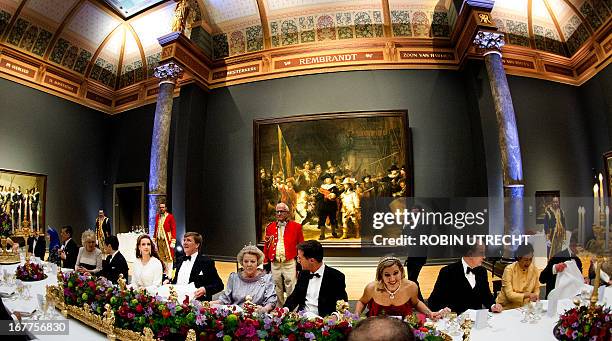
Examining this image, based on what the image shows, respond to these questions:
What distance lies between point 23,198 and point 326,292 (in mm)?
6132

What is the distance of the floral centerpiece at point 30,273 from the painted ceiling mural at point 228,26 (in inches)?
181

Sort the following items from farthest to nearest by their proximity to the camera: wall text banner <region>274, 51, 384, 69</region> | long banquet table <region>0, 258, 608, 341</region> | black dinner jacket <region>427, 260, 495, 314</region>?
1. wall text banner <region>274, 51, 384, 69</region>
2. black dinner jacket <region>427, 260, 495, 314</region>
3. long banquet table <region>0, 258, 608, 341</region>

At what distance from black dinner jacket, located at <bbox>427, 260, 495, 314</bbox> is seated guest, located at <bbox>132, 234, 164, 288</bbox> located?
252 centimetres

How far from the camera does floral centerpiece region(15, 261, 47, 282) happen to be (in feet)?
10.7

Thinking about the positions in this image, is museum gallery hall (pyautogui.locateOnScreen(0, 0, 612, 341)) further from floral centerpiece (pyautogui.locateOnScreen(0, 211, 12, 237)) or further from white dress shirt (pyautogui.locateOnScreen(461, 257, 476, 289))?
floral centerpiece (pyautogui.locateOnScreen(0, 211, 12, 237))

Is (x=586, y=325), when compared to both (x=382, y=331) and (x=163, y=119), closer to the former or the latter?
(x=382, y=331)

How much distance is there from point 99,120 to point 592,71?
Answer: 29.6 feet

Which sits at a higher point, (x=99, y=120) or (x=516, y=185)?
(x=99, y=120)

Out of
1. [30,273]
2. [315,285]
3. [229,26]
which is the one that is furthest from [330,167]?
[30,273]

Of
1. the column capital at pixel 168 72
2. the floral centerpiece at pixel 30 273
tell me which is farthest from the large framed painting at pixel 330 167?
the floral centerpiece at pixel 30 273

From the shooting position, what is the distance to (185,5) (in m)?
6.77

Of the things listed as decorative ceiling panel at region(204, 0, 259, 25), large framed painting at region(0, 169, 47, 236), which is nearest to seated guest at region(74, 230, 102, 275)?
large framed painting at region(0, 169, 47, 236)

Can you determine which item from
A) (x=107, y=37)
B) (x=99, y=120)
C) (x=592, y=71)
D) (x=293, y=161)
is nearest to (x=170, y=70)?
(x=107, y=37)

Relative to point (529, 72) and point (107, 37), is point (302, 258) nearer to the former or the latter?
point (529, 72)
